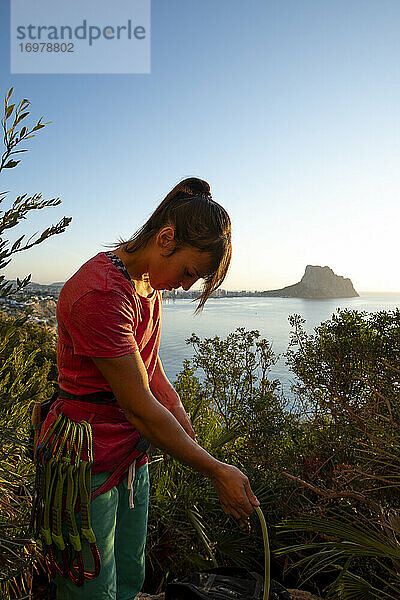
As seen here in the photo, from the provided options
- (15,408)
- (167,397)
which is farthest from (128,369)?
(15,408)

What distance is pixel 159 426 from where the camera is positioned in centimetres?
106

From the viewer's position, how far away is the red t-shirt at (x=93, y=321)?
3.42ft

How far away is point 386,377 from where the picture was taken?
2566mm

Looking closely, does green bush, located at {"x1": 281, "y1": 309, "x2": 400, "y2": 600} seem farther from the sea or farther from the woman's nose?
the woman's nose

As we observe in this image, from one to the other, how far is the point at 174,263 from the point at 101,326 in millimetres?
284

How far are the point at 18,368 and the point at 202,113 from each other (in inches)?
130

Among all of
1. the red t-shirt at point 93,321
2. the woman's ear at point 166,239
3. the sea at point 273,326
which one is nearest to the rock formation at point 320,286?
the sea at point 273,326

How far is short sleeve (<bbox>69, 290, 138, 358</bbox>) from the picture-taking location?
104 centimetres

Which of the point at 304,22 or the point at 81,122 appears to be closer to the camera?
the point at 304,22

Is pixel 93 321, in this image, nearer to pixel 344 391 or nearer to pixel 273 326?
pixel 344 391

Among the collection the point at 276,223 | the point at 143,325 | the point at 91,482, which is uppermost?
the point at 276,223

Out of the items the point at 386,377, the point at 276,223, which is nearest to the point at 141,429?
the point at 386,377

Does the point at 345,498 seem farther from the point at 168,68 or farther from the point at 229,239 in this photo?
the point at 168,68

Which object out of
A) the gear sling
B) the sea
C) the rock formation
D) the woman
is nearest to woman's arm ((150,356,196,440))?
the woman
